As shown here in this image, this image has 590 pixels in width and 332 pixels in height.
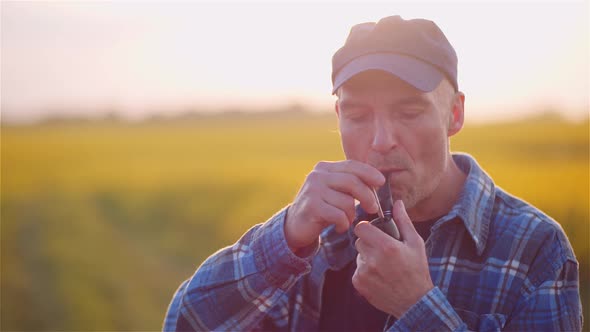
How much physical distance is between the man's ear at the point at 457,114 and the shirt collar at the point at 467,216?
165 mm

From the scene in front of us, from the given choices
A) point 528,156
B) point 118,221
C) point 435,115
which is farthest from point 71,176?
point 435,115

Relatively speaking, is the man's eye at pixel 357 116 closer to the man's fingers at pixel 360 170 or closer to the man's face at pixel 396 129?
the man's face at pixel 396 129

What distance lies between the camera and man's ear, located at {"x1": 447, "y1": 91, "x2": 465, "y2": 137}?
137 inches

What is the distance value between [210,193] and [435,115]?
15.9 metres

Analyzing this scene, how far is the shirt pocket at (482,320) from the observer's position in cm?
291

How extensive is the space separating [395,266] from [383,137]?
2.17ft

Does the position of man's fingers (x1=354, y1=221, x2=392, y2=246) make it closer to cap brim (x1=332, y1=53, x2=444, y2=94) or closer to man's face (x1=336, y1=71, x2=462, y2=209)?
man's face (x1=336, y1=71, x2=462, y2=209)

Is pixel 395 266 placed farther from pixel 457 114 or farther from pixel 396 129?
pixel 457 114

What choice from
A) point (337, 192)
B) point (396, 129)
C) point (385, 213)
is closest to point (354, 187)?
point (337, 192)

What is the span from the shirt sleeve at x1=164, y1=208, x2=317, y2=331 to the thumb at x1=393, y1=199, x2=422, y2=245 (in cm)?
43

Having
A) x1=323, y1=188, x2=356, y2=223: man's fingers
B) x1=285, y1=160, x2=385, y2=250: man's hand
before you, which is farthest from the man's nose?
x1=323, y1=188, x2=356, y2=223: man's fingers

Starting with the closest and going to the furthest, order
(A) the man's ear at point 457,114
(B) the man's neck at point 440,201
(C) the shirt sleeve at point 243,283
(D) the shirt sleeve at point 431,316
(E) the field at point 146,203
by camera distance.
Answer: (D) the shirt sleeve at point 431,316, (C) the shirt sleeve at point 243,283, (B) the man's neck at point 440,201, (A) the man's ear at point 457,114, (E) the field at point 146,203

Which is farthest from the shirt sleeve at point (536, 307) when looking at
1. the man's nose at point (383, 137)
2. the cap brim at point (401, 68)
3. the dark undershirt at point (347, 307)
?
the cap brim at point (401, 68)

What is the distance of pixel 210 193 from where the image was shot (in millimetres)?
18922
